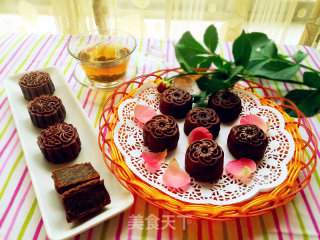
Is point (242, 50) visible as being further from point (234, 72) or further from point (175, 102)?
point (175, 102)

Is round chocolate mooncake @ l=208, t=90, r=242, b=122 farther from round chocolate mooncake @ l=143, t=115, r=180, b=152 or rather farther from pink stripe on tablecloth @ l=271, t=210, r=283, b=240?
pink stripe on tablecloth @ l=271, t=210, r=283, b=240

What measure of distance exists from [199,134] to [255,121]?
0.82ft

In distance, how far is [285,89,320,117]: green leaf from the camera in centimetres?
122

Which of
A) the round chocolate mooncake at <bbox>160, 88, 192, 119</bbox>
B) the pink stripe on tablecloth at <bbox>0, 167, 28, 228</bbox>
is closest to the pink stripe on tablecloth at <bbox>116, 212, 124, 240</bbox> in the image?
the pink stripe on tablecloth at <bbox>0, 167, 28, 228</bbox>

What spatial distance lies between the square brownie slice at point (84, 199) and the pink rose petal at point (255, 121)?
0.62m

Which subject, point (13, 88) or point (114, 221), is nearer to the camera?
point (114, 221)

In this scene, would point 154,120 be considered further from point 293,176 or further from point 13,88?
point 13,88

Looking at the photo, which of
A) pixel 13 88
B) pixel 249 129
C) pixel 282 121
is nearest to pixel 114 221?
pixel 249 129

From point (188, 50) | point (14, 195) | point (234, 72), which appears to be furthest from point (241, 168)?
point (14, 195)

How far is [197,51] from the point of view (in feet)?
4.34

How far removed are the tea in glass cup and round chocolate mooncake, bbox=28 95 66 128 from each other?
0.23 metres

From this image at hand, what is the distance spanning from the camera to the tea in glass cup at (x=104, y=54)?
4.19 ft

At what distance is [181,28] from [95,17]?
72 cm

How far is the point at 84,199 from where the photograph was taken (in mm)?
859
